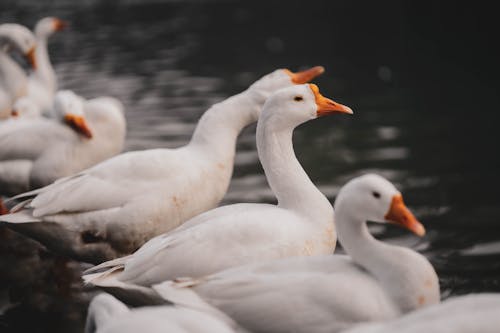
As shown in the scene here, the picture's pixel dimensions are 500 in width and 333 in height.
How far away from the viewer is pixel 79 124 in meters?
6.13

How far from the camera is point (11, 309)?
4789mm

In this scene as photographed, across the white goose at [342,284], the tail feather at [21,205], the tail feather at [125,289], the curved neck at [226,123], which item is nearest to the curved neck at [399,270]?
the white goose at [342,284]

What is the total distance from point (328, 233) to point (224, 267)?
66 centimetres

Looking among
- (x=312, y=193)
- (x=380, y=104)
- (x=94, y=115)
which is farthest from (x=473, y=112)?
(x=312, y=193)

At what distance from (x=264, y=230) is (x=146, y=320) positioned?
4.21 feet

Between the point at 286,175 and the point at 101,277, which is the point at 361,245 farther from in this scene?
the point at 101,277

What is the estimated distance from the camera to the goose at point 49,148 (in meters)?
6.05

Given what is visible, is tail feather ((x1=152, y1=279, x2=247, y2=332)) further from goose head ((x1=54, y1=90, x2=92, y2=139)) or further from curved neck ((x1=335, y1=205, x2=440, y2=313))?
goose head ((x1=54, y1=90, x2=92, y2=139))

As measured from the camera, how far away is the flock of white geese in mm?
3229

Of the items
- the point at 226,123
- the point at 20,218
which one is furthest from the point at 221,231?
the point at 20,218

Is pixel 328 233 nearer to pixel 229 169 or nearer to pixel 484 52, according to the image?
pixel 229 169

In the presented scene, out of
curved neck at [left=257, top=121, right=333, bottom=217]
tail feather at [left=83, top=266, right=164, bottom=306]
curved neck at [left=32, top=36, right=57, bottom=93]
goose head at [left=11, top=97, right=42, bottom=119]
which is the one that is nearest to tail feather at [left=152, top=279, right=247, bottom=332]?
tail feather at [left=83, top=266, right=164, bottom=306]

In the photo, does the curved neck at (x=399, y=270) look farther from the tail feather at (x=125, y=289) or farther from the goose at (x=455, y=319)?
the tail feather at (x=125, y=289)

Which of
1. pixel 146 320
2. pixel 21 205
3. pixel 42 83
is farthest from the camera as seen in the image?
pixel 42 83
